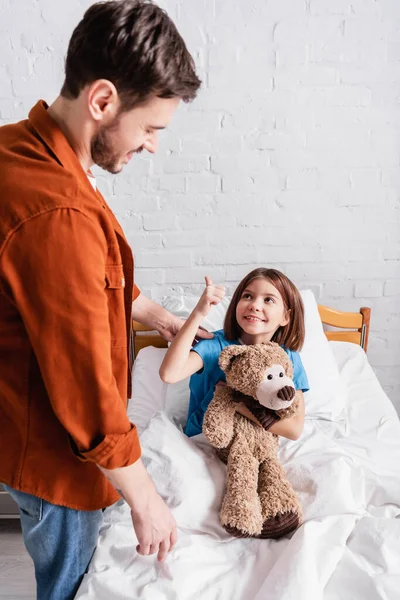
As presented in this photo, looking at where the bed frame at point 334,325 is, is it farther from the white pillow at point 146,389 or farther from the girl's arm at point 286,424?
the girl's arm at point 286,424

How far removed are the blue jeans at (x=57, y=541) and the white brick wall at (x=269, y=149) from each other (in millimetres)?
1190

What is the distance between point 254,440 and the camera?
4.18ft

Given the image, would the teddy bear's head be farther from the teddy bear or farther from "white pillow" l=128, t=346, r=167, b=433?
"white pillow" l=128, t=346, r=167, b=433

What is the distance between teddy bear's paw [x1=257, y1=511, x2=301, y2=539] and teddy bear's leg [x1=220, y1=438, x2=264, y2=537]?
0.7 inches

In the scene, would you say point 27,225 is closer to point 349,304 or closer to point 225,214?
point 225,214

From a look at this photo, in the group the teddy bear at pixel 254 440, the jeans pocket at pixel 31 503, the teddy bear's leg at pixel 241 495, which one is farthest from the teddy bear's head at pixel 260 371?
the jeans pocket at pixel 31 503

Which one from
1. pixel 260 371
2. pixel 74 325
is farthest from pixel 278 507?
pixel 74 325

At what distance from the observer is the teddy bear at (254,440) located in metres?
1.12

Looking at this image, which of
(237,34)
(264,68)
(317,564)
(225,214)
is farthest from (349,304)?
(317,564)

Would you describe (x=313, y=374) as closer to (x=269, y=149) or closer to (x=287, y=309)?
(x=287, y=309)

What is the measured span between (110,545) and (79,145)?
0.79 m

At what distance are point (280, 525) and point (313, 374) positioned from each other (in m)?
0.65

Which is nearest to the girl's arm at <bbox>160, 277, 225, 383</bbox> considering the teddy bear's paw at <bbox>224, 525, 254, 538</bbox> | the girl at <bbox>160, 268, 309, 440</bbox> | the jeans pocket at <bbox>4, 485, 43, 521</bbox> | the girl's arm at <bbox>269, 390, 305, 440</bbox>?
the girl at <bbox>160, 268, 309, 440</bbox>

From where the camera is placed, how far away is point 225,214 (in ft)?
6.52
